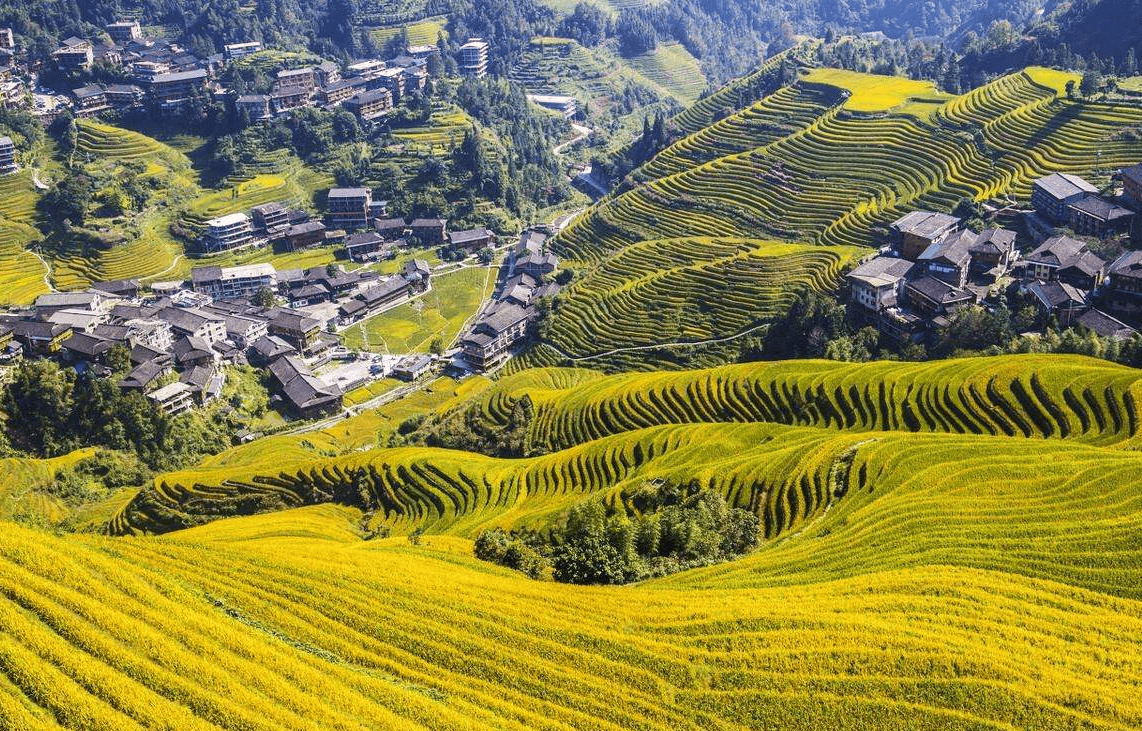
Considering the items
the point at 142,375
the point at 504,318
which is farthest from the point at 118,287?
the point at 504,318

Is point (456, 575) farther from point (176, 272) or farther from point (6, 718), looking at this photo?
point (176, 272)

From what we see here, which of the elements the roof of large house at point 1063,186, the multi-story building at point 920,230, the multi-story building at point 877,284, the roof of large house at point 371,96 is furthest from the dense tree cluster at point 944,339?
the roof of large house at point 371,96

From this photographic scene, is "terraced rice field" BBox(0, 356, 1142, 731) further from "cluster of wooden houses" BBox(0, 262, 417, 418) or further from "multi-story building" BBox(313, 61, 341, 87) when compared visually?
"multi-story building" BBox(313, 61, 341, 87)

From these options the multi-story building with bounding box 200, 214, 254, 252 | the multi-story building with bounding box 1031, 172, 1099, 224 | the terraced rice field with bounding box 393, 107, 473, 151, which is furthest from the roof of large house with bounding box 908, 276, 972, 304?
the multi-story building with bounding box 200, 214, 254, 252

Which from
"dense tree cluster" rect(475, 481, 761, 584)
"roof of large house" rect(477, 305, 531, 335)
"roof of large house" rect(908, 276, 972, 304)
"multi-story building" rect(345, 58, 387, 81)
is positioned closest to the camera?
"dense tree cluster" rect(475, 481, 761, 584)

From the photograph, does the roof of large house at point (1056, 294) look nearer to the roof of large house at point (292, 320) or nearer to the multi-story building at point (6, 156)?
the roof of large house at point (292, 320)
